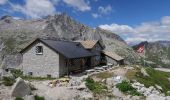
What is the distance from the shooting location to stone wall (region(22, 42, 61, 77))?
49188 mm

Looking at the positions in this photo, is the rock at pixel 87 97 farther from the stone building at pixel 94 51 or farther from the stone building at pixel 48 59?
the stone building at pixel 94 51

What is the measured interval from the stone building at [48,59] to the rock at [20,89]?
1862 cm

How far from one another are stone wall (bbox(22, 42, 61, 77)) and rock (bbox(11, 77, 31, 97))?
19.2 meters

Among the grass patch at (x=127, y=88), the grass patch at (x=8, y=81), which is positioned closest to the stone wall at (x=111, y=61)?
the grass patch at (x=127, y=88)

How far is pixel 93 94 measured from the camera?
31750 millimetres

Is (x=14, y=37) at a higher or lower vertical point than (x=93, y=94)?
higher

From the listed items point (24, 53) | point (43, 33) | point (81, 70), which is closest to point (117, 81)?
point (81, 70)

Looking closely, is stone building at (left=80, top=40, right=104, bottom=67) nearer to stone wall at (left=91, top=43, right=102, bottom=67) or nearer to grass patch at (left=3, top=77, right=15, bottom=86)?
stone wall at (left=91, top=43, right=102, bottom=67)

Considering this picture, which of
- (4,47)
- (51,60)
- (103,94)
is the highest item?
(4,47)

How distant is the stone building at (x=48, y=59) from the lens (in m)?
49.0

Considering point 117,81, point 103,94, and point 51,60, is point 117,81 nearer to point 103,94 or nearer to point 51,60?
point 103,94

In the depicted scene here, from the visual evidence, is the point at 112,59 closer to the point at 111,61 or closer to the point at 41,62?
the point at 111,61

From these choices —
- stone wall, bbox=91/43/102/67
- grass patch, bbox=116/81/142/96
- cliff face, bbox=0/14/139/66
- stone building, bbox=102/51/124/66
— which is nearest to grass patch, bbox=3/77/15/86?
grass patch, bbox=116/81/142/96

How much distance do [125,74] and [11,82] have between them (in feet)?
76.8
